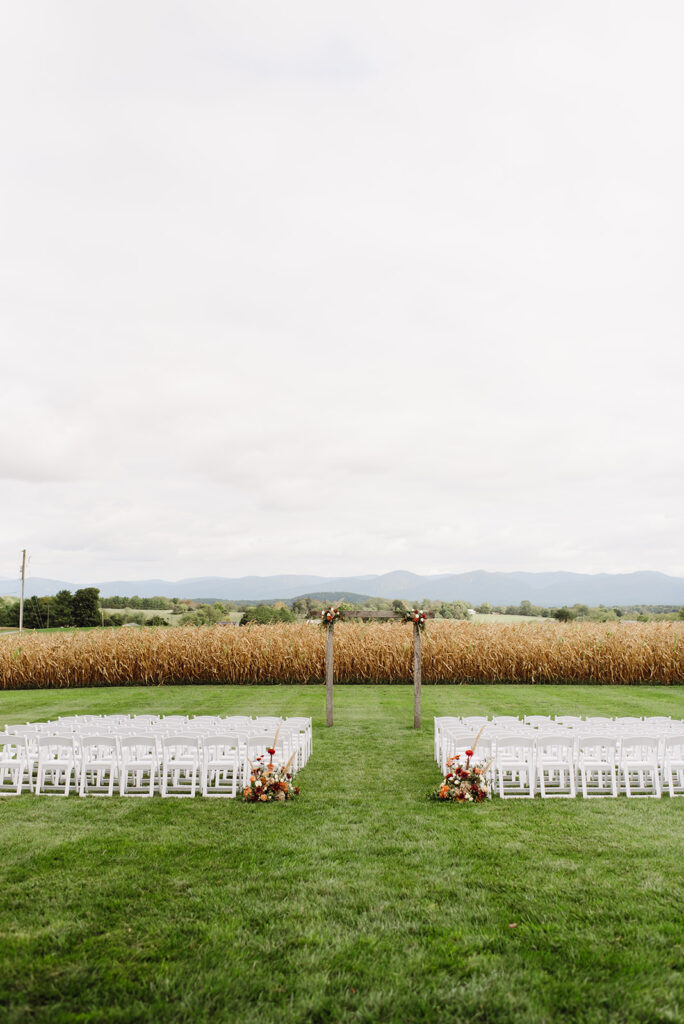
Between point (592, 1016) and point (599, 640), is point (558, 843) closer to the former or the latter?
point (592, 1016)

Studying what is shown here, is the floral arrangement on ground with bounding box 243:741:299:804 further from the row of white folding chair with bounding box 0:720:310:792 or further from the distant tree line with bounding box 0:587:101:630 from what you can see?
the distant tree line with bounding box 0:587:101:630

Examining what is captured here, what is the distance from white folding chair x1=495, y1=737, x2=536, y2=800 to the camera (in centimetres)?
1026

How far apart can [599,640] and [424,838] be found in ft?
69.9

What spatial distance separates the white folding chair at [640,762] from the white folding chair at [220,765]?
5807 millimetres

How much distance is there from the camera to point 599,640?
27.2m

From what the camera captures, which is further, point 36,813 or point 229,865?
point 36,813

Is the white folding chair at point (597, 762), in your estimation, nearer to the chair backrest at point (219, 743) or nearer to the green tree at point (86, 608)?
the chair backrest at point (219, 743)

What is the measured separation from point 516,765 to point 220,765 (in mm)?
4491

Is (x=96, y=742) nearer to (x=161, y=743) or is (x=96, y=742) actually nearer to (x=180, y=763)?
(x=161, y=743)

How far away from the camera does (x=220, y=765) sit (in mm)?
10469

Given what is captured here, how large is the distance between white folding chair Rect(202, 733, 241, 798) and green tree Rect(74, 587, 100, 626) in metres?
65.3

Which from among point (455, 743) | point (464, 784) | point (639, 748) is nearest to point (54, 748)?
point (455, 743)

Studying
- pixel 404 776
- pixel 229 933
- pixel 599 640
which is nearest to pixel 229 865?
pixel 229 933

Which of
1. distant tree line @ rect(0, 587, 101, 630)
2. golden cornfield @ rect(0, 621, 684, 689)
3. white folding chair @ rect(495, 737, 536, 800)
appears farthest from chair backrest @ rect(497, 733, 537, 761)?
distant tree line @ rect(0, 587, 101, 630)
